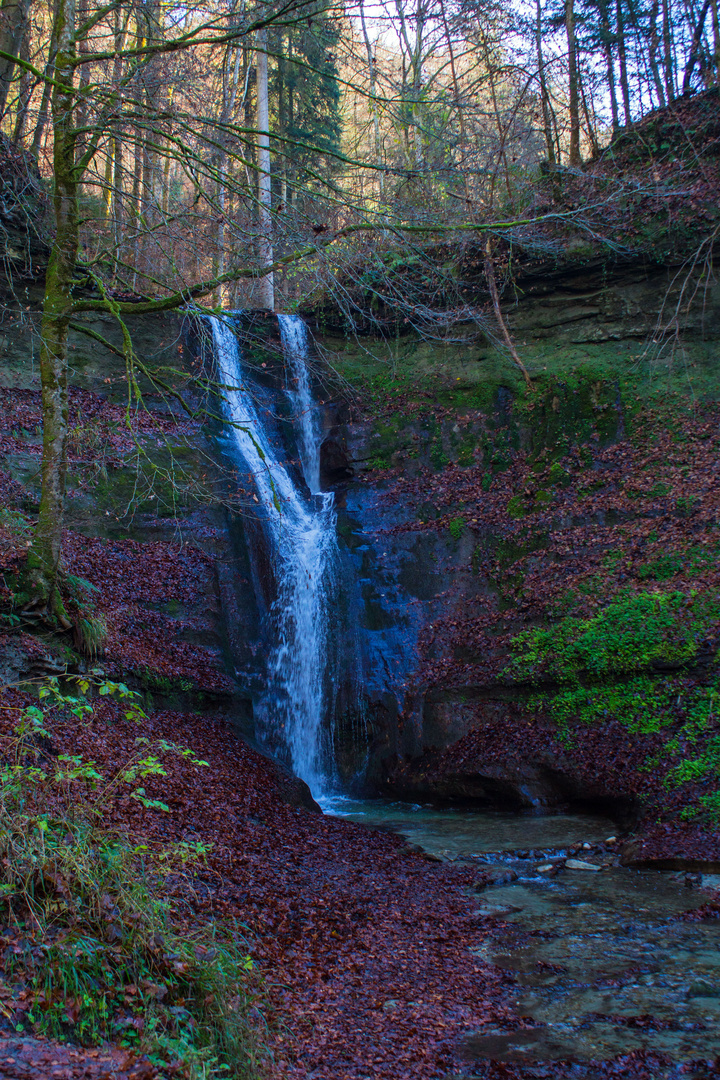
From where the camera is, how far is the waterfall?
11.1 m

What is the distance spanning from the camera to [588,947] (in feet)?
16.9

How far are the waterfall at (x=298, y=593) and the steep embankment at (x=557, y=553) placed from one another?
0.71m

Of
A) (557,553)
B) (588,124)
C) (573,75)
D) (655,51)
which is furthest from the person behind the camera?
(588,124)

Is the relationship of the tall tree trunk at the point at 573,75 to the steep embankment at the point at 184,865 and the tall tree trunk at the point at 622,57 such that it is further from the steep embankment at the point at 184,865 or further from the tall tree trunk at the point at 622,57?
the steep embankment at the point at 184,865

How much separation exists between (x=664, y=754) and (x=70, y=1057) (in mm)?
7547

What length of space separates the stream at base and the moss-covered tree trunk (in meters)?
5.32

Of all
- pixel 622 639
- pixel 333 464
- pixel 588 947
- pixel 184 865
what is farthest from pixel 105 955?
pixel 333 464

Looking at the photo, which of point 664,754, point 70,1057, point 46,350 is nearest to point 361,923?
point 70,1057

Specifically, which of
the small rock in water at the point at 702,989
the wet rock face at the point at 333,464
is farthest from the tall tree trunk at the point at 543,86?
the small rock in water at the point at 702,989

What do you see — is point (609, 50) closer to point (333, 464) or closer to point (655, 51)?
point (655, 51)

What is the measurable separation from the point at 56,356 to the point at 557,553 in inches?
322

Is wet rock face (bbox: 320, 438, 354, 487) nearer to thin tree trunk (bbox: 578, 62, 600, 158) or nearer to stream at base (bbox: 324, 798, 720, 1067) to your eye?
stream at base (bbox: 324, 798, 720, 1067)

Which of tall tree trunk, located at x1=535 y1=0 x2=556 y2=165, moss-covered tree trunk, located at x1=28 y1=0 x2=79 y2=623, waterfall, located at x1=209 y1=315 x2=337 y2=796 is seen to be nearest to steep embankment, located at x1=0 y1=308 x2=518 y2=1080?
moss-covered tree trunk, located at x1=28 y1=0 x2=79 y2=623

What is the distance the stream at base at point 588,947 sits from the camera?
3.79 m
